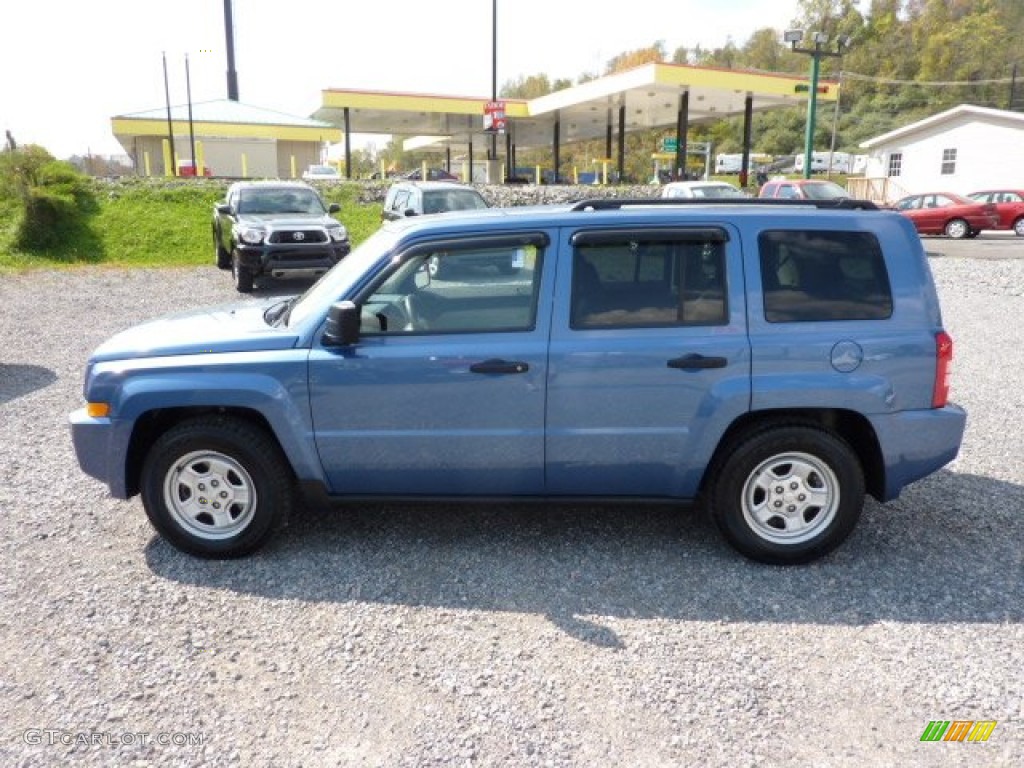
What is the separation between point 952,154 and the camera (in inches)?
1448

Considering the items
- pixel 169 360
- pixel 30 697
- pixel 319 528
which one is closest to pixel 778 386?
pixel 319 528

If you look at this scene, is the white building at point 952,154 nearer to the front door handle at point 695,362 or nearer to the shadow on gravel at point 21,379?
the front door handle at point 695,362

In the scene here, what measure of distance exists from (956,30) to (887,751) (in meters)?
109

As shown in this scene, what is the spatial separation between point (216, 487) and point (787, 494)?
298cm

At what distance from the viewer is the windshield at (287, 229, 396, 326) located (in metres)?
4.06

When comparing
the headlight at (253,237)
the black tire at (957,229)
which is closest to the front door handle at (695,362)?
the headlight at (253,237)

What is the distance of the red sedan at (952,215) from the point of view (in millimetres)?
24859

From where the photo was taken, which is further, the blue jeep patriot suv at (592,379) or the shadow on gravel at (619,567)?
the blue jeep patriot suv at (592,379)

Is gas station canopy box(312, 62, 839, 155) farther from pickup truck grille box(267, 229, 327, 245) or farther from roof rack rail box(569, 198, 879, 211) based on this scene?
roof rack rail box(569, 198, 879, 211)

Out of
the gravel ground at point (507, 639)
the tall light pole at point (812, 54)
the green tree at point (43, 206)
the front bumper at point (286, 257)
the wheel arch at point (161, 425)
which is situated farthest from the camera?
the tall light pole at point (812, 54)

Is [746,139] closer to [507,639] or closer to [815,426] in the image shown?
[815,426]

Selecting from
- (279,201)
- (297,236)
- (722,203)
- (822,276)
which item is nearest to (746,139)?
(279,201)

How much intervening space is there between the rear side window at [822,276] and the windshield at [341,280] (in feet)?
6.41

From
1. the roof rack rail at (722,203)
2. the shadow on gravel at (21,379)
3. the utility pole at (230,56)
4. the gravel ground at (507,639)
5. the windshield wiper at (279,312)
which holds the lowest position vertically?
the gravel ground at (507,639)
